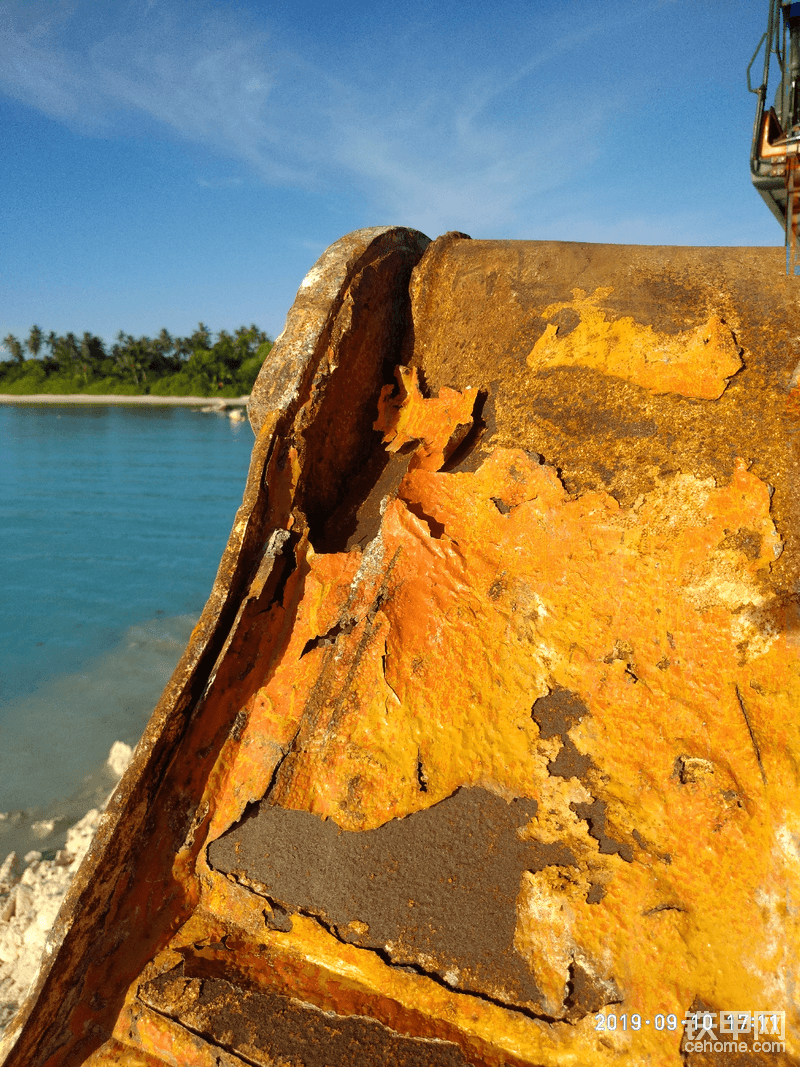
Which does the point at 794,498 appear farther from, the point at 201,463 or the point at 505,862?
the point at 201,463

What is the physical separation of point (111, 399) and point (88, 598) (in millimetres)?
43928

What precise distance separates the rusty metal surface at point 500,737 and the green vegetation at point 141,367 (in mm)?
46503

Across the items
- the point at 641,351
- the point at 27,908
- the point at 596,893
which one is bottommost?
the point at 27,908

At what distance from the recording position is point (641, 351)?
1.64m

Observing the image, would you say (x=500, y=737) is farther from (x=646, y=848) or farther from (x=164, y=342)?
(x=164, y=342)

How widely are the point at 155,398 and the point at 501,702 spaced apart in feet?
163

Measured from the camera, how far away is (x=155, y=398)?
153ft

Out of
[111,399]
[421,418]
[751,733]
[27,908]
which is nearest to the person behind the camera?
[751,733]

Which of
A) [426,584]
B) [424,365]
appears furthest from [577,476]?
[424,365]

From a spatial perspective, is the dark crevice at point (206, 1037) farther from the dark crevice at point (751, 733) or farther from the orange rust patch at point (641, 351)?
the orange rust patch at point (641, 351)

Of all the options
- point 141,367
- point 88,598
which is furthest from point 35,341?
point 88,598

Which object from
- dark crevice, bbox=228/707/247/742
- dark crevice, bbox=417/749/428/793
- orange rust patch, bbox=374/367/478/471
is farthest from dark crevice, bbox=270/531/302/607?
dark crevice, bbox=417/749/428/793

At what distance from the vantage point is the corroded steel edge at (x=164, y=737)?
1265 mm

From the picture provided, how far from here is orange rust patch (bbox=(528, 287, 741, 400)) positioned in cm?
156
